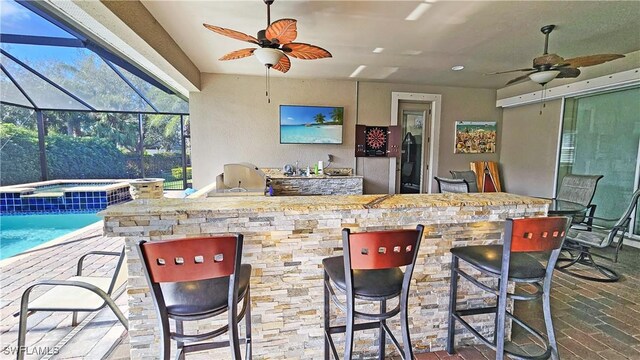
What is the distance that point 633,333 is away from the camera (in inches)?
78.4

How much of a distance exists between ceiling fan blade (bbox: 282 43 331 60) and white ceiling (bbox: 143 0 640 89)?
41 cm

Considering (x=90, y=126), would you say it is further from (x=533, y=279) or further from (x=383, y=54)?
(x=533, y=279)

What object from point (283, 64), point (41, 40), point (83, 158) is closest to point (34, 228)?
point (83, 158)

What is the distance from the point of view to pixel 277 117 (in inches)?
210

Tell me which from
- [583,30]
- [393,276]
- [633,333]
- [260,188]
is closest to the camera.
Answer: [393,276]

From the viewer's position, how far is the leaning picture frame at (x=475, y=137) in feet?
19.6

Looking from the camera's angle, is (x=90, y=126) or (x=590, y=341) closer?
(x=590, y=341)

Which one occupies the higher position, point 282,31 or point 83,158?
point 282,31

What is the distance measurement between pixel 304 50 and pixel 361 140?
125 inches

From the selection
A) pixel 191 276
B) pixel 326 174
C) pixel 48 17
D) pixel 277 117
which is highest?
pixel 48 17

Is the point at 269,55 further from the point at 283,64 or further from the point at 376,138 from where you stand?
the point at 376,138

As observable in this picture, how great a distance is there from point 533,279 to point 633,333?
151 cm

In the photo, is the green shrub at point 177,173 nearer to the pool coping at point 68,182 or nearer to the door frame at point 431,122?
the pool coping at point 68,182

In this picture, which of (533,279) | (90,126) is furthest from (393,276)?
(90,126)
